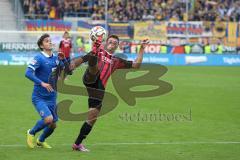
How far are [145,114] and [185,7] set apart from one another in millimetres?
34405

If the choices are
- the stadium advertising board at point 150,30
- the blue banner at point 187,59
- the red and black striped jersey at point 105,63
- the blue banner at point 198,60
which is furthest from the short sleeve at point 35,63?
the stadium advertising board at point 150,30

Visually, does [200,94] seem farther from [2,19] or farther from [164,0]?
[164,0]

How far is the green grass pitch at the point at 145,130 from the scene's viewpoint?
11.6 m

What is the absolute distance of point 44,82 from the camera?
11.8 metres

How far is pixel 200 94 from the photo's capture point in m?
24.5

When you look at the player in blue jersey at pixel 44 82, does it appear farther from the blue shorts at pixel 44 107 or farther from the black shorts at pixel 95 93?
the black shorts at pixel 95 93

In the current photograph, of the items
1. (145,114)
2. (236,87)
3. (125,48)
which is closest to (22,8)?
(125,48)

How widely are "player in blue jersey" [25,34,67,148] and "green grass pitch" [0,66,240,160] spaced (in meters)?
0.49

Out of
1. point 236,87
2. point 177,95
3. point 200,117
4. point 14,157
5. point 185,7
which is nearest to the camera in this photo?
point 14,157

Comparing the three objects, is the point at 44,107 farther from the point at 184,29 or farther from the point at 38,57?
the point at 184,29

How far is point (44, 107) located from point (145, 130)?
→ 12.9 feet

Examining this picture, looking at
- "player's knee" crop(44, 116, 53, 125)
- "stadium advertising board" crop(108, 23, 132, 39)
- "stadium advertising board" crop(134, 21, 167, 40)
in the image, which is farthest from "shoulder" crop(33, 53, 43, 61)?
"stadium advertising board" crop(134, 21, 167, 40)

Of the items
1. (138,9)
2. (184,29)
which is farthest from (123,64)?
(138,9)

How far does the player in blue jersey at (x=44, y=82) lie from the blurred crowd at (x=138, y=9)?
3485 centimetres
